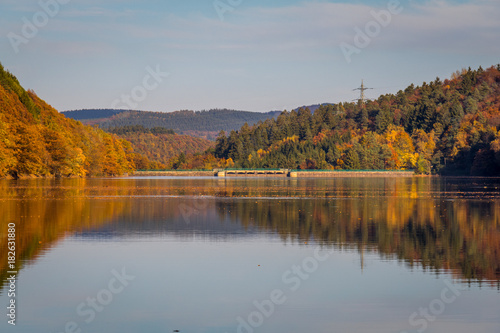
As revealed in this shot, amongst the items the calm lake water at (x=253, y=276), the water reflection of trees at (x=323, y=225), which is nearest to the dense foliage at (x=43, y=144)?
the water reflection of trees at (x=323, y=225)

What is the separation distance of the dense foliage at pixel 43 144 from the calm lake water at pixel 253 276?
6184cm

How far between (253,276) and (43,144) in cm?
9237

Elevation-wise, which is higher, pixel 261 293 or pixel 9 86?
pixel 9 86

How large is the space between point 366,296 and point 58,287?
687cm

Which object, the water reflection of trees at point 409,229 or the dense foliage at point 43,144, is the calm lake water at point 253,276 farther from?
the dense foliage at point 43,144

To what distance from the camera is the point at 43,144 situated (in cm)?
10306

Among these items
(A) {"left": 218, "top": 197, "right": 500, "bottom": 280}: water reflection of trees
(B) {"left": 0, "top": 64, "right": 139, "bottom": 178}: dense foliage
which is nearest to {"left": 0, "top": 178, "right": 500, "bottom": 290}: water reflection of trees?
(A) {"left": 218, "top": 197, "right": 500, "bottom": 280}: water reflection of trees

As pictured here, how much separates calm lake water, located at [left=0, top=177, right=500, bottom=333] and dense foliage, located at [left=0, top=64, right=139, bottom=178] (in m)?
61.8

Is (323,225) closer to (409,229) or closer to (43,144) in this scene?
(409,229)

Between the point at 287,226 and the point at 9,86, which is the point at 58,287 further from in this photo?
the point at 9,86

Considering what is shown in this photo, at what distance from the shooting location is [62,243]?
73.3 ft

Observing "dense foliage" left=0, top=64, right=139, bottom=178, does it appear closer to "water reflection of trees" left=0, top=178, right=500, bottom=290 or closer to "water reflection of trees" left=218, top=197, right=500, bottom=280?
"water reflection of trees" left=0, top=178, right=500, bottom=290

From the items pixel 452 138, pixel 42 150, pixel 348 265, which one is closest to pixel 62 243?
pixel 348 265

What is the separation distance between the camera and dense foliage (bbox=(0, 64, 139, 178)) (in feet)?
307
